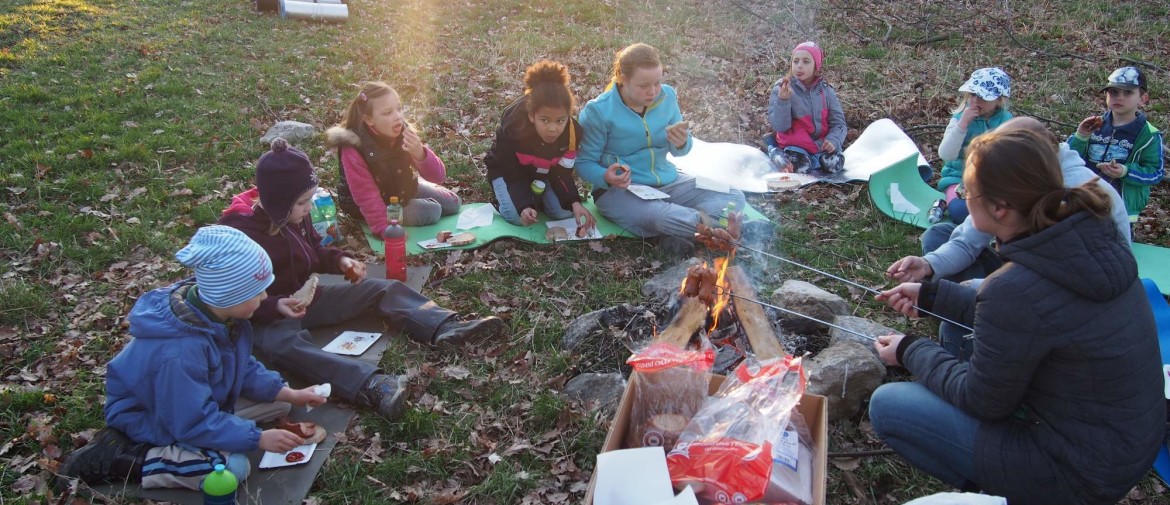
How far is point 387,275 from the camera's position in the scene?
16.5 feet

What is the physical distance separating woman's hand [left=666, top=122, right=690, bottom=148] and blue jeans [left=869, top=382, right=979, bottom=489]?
280 centimetres

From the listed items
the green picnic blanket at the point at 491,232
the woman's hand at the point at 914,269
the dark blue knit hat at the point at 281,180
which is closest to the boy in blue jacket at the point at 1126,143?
the woman's hand at the point at 914,269

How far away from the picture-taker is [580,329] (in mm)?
4355

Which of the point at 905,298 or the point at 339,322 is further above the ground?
the point at 905,298

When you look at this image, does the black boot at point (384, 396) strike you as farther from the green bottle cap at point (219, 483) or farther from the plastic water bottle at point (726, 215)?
the plastic water bottle at point (726, 215)

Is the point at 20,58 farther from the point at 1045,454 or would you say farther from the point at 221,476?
the point at 1045,454

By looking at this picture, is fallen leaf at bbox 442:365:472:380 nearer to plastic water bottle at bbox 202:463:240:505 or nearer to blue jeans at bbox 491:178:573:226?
plastic water bottle at bbox 202:463:240:505

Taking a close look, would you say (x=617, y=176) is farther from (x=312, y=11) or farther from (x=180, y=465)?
(x=312, y=11)

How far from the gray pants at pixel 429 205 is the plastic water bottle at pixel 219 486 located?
2.97 metres

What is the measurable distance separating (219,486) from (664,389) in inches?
74.3

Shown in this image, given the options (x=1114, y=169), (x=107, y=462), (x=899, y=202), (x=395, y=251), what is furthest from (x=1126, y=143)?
(x=107, y=462)

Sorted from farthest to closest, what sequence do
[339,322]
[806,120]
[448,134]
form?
[448,134] → [806,120] → [339,322]

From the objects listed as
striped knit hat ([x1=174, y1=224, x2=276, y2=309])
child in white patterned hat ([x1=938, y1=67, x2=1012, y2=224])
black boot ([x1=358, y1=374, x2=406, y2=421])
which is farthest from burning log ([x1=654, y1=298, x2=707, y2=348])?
child in white patterned hat ([x1=938, y1=67, x2=1012, y2=224])

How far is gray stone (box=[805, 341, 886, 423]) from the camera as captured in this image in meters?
3.75
